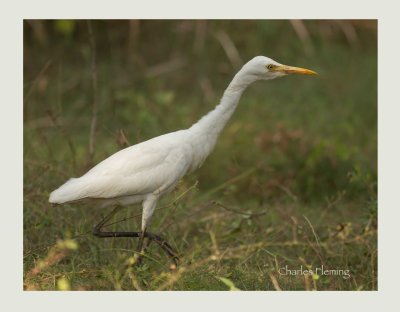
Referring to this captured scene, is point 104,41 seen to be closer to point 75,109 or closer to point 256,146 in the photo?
point 75,109

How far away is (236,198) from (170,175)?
2.51 m

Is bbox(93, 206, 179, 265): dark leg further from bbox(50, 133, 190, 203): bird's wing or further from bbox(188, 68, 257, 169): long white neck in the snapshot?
bbox(188, 68, 257, 169): long white neck

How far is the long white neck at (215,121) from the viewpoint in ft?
17.2

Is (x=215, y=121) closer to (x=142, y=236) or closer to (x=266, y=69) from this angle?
(x=266, y=69)

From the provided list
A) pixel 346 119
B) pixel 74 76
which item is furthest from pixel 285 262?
pixel 74 76

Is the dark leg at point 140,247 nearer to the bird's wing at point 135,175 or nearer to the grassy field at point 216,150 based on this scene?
the grassy field at point 216,150

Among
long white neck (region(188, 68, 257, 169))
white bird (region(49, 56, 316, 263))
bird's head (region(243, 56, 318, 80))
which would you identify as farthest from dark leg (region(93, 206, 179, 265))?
bird's head (region(243, 56, 318, 80))

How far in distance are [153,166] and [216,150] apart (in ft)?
10.1

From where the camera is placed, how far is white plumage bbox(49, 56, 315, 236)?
5.03 m

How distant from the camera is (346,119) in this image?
29.4ft

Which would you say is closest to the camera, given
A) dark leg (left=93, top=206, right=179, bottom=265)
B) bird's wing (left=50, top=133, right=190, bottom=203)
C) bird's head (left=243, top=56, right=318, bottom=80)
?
bird's wing (left=50, top=133, right=190, bottom=203)

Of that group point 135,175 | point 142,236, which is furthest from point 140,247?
point 135,175

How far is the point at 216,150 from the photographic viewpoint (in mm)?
8148

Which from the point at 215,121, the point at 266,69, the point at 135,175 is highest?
the point at 266,69
